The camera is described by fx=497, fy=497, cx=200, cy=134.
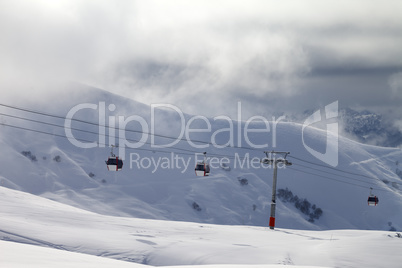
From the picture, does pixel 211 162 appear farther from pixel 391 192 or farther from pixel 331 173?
pixel 391 192

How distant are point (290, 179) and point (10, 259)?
4523 inches

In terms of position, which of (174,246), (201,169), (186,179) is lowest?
(186,179)

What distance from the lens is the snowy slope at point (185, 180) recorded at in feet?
305

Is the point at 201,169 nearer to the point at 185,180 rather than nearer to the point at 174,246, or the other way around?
the point at 174,246

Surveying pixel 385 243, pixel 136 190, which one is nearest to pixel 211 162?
pixel 136 190

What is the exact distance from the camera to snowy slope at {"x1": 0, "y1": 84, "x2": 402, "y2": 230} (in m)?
93.1

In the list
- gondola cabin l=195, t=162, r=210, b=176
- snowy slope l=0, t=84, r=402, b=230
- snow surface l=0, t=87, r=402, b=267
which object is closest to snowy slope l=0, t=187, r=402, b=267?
snow surface l=0, t=87, r=402, b=267

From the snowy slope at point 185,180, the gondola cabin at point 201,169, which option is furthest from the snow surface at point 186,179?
the gondola cabin at point 201,169

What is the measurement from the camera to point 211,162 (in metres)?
118

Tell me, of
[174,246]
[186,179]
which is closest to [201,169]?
[174,246]

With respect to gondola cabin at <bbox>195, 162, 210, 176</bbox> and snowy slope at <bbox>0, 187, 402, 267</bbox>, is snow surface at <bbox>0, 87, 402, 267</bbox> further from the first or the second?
gondola cabin at <bbox>195, 162, 210, 176</bbox>

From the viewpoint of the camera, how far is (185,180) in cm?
Answer: 10944

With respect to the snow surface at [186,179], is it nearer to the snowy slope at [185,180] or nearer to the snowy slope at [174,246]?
the snowy slope at [185,180]

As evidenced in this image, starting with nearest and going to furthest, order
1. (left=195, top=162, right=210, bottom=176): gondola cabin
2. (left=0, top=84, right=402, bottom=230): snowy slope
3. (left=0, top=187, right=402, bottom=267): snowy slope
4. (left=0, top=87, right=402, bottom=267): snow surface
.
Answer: (left=0, top=187, right=402, bottom=267): snowy slope → (left=195, top=162, right=210, bottom=176): gondola cabin → (left=0, top=87, right=402, bottom=267): snow surface → (left=0, top=84, right=402, bottom=230): snowy slope
